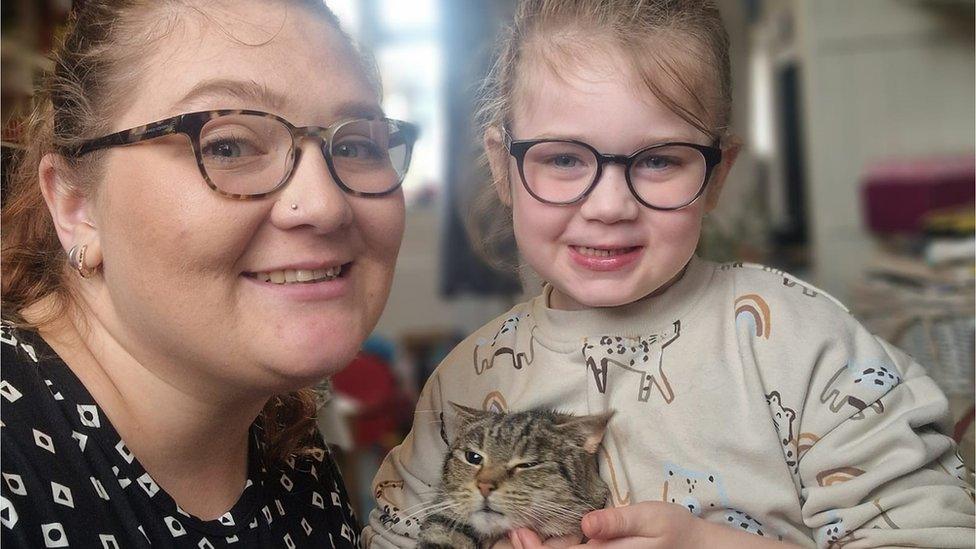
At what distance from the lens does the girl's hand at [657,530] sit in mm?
709

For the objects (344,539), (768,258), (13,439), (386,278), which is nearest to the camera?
(13,439)

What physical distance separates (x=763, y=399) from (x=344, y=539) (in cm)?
50

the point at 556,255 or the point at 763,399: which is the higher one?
the point at 556,255

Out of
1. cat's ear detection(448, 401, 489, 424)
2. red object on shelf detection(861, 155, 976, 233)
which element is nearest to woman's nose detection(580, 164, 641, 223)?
cat's ear detection(448, 401, 489, 424)

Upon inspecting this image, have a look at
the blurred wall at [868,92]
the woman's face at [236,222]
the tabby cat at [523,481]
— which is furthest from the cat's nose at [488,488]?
the blurred wall at [868,92]

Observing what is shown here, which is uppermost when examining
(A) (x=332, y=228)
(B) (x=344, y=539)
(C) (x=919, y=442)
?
(A) (x=332, y=228)

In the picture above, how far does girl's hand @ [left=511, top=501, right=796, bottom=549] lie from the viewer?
0.71m

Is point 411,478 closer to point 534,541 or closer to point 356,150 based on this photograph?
point 534,541

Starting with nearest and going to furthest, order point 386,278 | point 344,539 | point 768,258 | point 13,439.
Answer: point 13,439 → point 386,278 → point 344,539 → point 768,258

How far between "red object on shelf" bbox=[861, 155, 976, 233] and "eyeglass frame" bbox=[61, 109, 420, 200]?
6.55ft

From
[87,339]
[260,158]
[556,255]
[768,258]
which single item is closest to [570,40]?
[556,255]

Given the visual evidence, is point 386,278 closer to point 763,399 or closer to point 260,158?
point 260,158

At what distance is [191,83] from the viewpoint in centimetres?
76

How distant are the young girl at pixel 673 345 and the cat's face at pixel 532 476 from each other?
0.06ft
